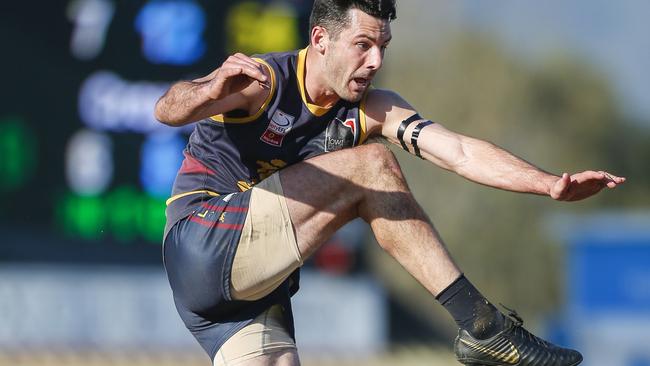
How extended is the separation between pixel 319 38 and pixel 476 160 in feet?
2.91

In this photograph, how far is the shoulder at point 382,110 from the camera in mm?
5926

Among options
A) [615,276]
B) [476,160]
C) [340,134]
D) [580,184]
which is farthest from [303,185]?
[615,276]

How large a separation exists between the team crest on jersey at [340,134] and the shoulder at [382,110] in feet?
0.28

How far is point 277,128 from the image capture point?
575 centimetres

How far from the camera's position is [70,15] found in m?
11.7

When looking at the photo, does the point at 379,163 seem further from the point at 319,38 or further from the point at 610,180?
the point at 610,180

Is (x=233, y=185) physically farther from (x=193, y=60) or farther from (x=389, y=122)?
(x=193, y=60)

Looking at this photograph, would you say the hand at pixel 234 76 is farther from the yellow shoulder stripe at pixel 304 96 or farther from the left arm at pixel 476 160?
the left arm at pixel 476 160

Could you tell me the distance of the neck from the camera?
5815 mm

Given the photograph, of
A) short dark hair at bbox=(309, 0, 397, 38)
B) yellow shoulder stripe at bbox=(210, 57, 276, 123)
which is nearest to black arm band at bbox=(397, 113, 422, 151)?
short dark hair at bbox=(309, 0, 397, 38)

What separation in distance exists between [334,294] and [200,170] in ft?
23.6

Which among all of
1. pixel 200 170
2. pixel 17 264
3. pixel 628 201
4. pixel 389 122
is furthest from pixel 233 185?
pixel 628 201

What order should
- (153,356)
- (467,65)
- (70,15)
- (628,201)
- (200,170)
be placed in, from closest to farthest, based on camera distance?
(200,170) → (70,15) → (153,356) → (628,201) → (467,65)

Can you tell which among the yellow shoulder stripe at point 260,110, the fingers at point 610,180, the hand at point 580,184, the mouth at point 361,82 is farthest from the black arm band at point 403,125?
the fingers at point 610,180
